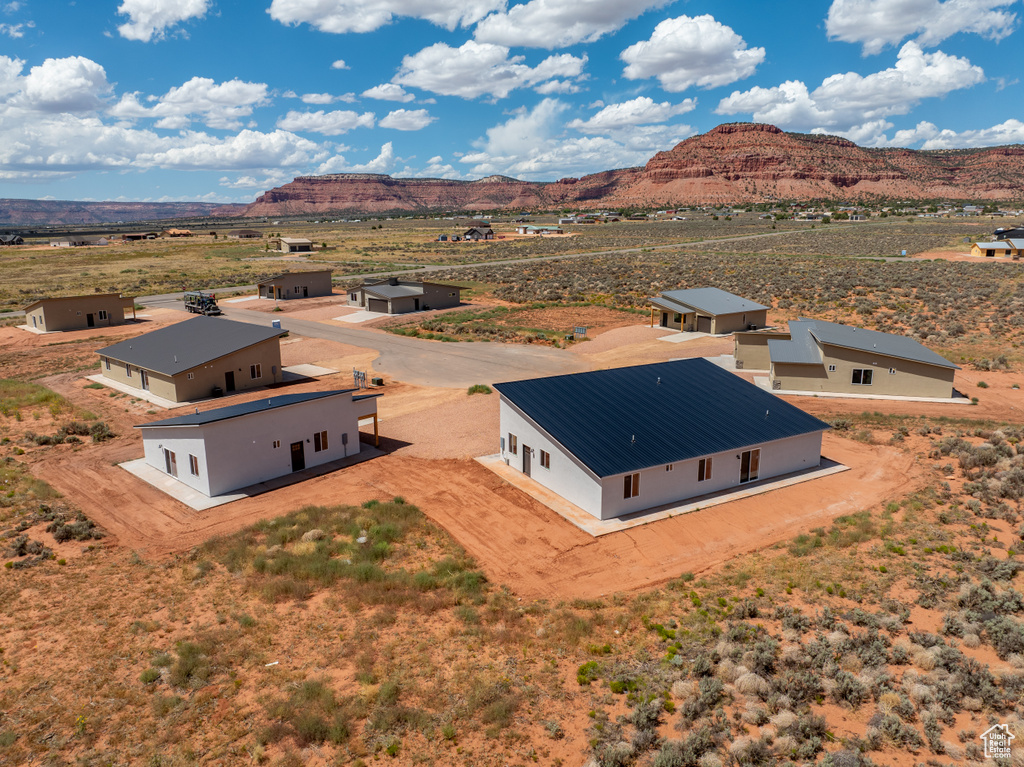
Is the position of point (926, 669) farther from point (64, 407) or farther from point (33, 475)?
point (64, 407)

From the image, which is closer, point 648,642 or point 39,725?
point 39,725

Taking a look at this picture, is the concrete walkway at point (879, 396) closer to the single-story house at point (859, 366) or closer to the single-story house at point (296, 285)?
the single-story house at point (859, 366)

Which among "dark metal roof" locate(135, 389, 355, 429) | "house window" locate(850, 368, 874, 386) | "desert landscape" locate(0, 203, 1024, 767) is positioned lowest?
"desert landscape" locate(0, 203, 1024, 767)

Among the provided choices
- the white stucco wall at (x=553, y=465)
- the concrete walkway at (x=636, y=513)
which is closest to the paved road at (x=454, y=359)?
the white stucco wall at (x=553, y=465)

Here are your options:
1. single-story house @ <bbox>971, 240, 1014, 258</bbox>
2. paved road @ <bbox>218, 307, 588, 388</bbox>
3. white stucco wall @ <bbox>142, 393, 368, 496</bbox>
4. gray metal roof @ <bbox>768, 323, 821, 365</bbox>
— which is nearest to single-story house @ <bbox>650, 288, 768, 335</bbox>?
gray metal roof @ <bbox>768, 323, 821, 365</bbox>

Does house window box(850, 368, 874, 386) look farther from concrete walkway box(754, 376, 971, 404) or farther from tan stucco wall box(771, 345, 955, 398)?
concrete walkway box(754, 376, 971, 404)

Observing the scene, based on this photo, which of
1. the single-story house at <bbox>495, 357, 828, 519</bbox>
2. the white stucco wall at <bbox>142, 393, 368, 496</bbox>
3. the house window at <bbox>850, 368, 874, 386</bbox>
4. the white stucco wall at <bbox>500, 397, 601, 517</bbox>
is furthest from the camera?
the house window at <bbox>850, 368, 874, 386</bbox>

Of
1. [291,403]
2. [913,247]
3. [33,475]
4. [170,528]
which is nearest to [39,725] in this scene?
[170,528]
